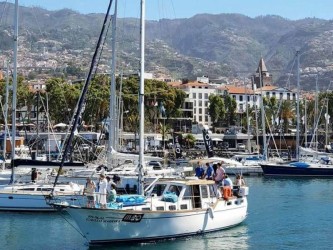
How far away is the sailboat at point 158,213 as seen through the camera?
3127cm

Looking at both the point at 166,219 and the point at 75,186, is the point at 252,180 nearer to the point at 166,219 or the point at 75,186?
the point at 75,186

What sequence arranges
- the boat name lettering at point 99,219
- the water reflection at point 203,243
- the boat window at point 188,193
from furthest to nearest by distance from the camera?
the boat window at point 188,193, the water reflection at point 203,243, the boat name lettering at point 99,219

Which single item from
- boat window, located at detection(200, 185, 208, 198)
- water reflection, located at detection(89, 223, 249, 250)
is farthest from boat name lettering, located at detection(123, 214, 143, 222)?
boat window, located at detection(200, 185, 208, 198)

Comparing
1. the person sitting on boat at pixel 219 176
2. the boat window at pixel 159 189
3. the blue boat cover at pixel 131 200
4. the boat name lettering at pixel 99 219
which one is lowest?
the boat name lettering at pixel 99 219

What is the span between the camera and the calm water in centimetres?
3303

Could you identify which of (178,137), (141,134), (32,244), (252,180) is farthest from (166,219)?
(178,137)

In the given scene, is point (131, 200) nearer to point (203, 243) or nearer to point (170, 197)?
point (170, 197)

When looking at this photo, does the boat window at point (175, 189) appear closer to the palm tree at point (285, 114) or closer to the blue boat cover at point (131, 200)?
the blue boat cover at point (131, 200)

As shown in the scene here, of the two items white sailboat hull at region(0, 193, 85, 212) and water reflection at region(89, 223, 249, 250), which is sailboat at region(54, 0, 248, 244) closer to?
water reflection at region(89, 223, 249, 250)

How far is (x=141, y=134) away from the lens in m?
34.3

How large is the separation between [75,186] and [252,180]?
34.2 meters

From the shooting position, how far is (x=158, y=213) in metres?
31.8

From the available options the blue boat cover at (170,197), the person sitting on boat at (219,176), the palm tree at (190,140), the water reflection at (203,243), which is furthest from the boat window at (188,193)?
the palm tree at (190,140)

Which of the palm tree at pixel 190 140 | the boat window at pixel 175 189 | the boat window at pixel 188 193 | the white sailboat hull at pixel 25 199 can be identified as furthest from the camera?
the palm tree at pixel 190 140
